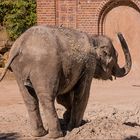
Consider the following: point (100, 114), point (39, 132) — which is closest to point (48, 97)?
point (39, 132)

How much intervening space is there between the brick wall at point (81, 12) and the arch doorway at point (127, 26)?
18cm

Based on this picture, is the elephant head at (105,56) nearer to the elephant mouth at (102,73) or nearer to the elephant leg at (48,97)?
the elephant mouth at (102,73)

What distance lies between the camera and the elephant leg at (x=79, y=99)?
9.20m

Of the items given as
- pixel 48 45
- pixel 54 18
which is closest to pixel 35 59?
pixel 48 45

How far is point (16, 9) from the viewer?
79.1ft

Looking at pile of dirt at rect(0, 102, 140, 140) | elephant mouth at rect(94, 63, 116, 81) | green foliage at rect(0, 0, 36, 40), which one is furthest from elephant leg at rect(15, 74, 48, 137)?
green foliage at rect(0, 0, 36, 40)

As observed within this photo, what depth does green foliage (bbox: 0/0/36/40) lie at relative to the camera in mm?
23484

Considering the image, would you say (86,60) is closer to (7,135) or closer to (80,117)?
(80,117)

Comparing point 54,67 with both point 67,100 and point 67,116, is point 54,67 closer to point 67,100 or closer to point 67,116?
point 67,100

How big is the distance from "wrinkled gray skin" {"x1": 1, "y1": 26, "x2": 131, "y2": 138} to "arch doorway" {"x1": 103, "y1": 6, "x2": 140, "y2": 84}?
11.1 meters

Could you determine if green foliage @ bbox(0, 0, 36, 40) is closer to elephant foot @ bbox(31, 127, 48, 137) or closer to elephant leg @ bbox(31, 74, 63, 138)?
elephant foot @ bbox(31, 127, 48, 137)

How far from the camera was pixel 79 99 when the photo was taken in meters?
9.29

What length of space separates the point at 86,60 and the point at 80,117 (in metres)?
1.02

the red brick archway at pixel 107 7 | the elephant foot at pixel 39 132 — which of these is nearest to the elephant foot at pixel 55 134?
the elephant foot at pixel 39 132
